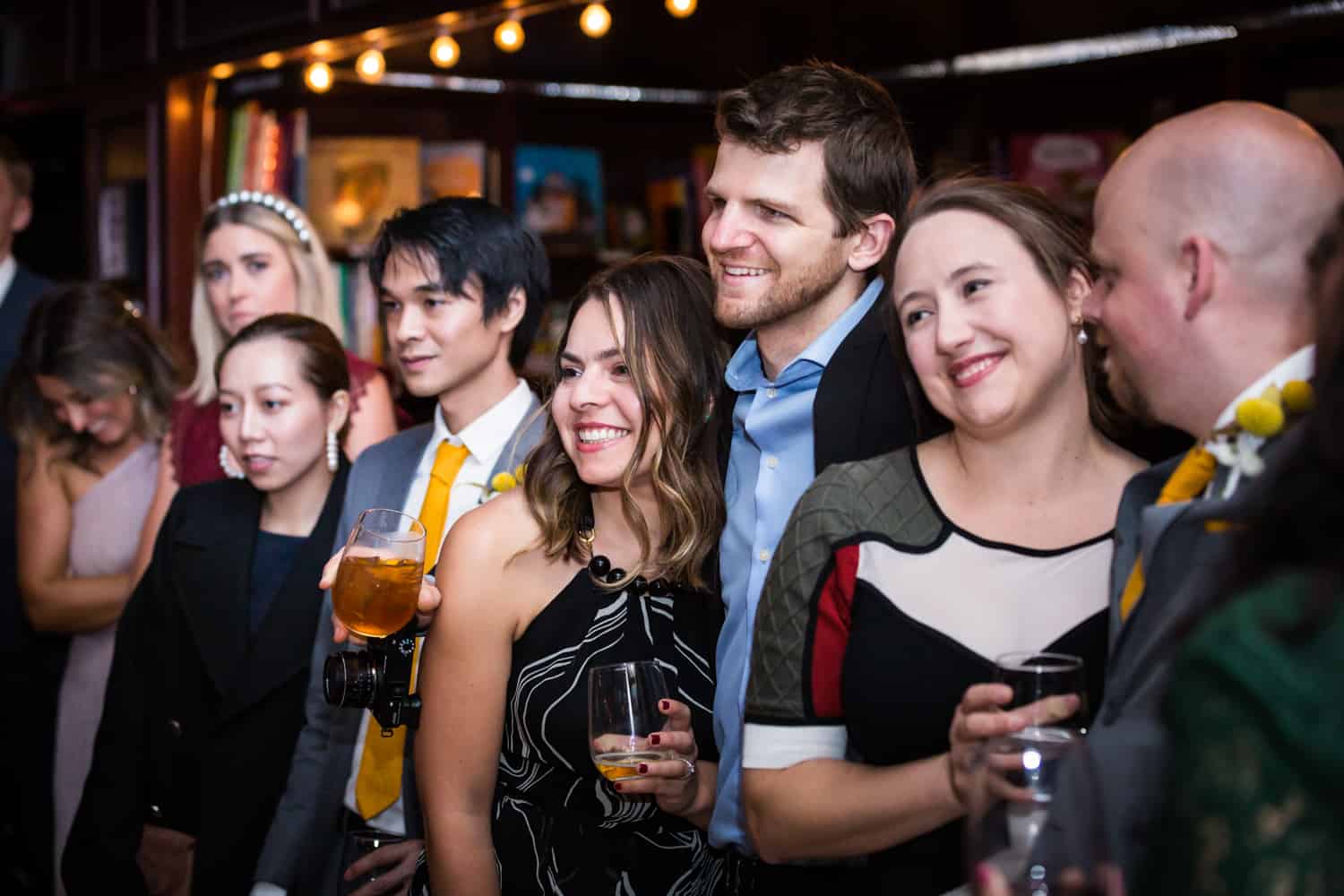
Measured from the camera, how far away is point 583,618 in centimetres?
211

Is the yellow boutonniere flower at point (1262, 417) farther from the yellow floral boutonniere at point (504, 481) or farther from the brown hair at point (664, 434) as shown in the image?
the yellow floral boutonniere at point (504, 481)

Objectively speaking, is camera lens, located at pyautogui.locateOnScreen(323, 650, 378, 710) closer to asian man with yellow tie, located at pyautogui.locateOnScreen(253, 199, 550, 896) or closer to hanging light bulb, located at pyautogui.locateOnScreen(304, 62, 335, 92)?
asian man with yellow tie, located at pyautogui.locateOnScreen(253, 199, 550, 896)

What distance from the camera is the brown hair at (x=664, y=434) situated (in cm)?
216

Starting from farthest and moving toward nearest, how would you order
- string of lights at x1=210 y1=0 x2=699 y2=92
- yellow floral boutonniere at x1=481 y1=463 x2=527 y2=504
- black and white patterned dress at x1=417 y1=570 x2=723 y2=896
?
string of lights at x1=210 y1=0 x2=699 y2=92 < yellow floral boutonniere at x1=481 y1=463 x2=527 y2=504 < black and white patterned dress at x1=417 y1=570 x2=723 y2=896

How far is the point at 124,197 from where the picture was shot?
17.2 feet

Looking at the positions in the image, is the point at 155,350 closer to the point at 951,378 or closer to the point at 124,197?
the point at 124,197

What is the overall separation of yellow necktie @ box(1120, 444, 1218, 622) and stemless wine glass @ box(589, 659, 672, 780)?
0.66 m

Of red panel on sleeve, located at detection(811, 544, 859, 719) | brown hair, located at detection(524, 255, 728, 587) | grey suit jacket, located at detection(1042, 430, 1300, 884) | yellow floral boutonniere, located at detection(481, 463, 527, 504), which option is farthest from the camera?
yellow floral boutonniere, located at detection(481, 463, 527, 504)

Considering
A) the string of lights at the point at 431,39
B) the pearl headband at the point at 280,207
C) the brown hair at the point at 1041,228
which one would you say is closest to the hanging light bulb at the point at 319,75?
the string of lights at the point at 431,39

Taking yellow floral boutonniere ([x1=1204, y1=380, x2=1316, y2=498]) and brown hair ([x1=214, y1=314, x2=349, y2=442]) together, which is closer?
yellow floral boutonniere ([x1=1204, y1=380, x2=1316, y2=498])

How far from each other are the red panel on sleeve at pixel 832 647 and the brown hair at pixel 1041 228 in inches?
13.6

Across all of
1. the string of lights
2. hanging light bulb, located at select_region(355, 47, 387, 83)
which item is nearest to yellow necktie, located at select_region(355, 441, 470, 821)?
the string of lights

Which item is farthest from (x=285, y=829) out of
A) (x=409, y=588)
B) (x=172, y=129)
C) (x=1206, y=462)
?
(x=172, y=129)

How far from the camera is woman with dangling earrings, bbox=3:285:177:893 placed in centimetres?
342
